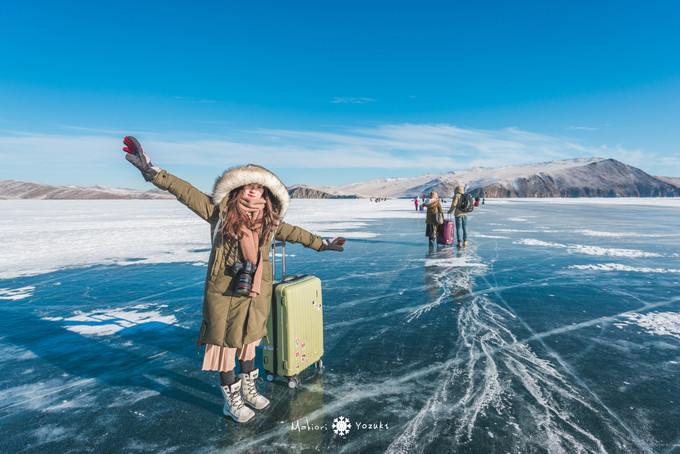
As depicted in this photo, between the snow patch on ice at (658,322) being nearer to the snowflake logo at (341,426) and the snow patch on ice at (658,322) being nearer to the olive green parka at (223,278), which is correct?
the snowflake logo at (341,426)

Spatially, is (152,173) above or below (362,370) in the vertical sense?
above

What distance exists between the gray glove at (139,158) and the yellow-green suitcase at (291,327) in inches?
46.7

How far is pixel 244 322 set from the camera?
296 cm

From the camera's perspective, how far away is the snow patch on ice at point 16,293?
21.8 feet

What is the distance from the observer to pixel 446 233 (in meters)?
12.3

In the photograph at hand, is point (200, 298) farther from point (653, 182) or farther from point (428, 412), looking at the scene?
point (653, 182)

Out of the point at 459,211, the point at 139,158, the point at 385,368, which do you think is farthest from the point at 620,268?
the point at 139,158

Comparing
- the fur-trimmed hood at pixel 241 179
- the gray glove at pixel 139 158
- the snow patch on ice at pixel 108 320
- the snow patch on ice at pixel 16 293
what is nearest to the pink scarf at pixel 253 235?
the fur-trimmed hood at pixel 241 179

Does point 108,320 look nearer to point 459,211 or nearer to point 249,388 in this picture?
point 249,388

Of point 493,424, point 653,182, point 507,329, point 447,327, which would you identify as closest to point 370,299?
point 447,327

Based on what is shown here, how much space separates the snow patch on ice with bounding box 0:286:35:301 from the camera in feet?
21.8

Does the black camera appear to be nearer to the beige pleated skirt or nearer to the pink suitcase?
the beige pleated skirt

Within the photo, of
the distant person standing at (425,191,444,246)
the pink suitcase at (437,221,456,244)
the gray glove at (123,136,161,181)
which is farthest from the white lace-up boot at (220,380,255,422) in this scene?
the pink suitcase at (437,221,456,244)

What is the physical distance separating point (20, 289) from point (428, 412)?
829cm
